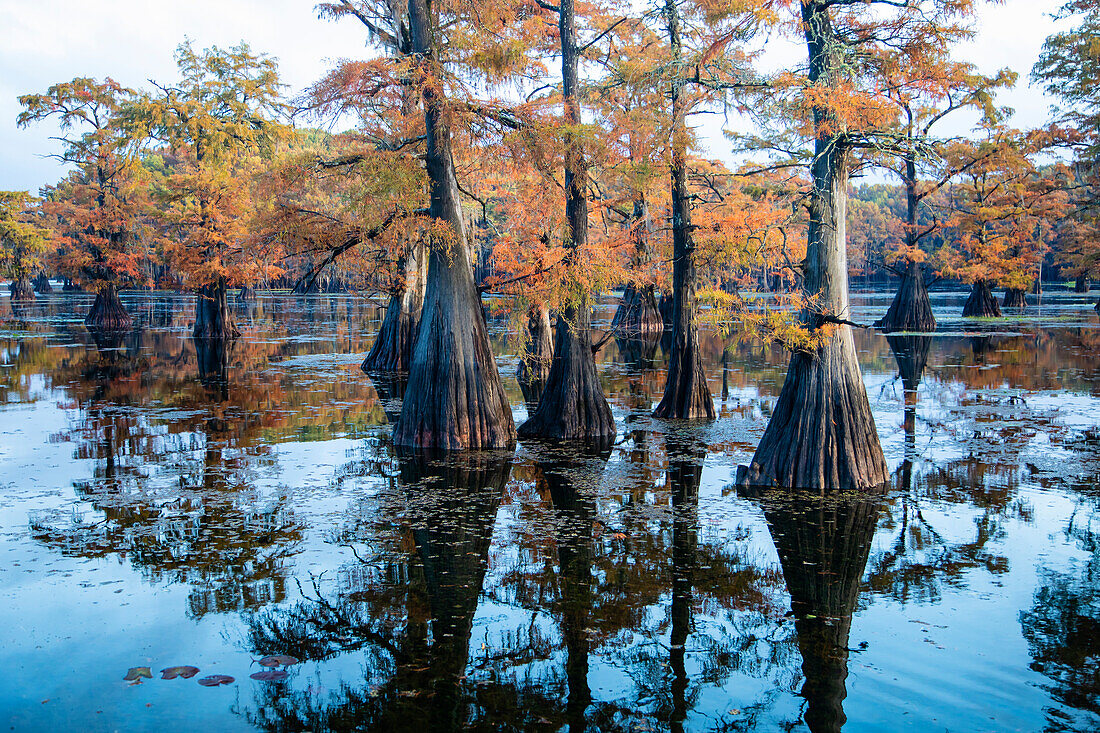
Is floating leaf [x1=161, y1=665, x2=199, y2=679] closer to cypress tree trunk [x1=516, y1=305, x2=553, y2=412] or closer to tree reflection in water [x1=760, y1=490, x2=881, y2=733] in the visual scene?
tree reflection in water [x1=760, y1=490, x2=881, y2=733]

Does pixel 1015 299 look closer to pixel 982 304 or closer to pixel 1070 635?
pixel 982 304

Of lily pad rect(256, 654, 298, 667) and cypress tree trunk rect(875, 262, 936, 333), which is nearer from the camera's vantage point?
lily pad rect(256, 654, 298, 667)

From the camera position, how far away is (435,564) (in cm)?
820

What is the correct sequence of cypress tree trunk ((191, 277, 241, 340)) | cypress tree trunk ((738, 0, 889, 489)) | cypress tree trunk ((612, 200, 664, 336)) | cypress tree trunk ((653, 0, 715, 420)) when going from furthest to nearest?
cypress tree trunk ((191, 277, 241, 340)) < cypress tree trunk ((612, 200, 664, 336)) < cypress tree trunk ((653, 0, 715, 420)) < cypress tree trunk ((738, 0, 889, 489))

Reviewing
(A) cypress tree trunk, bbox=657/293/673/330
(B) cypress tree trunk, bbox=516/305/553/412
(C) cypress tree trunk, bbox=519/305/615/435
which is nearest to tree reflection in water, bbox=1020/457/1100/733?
(C) cypress tree trunk, bbox=519/305/615/435

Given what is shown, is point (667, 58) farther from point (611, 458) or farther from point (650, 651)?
point (650, 651)

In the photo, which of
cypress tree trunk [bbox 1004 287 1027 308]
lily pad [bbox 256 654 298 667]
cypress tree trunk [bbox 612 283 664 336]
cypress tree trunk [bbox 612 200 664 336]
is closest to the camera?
lily pad [bbox 256 654 298 667]

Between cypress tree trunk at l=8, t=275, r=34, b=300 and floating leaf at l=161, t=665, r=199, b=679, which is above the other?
cypress tree trunk at l=8, t=275, r=34, b=300

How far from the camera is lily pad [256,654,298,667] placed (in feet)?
20.0

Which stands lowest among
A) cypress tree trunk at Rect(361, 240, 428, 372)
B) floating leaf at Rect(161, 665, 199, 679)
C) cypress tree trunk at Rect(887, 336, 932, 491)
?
floating leaf at Rect(161, 665, 199, 679)

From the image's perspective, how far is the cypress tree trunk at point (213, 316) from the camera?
3466 centimetres

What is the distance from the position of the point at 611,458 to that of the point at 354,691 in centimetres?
821

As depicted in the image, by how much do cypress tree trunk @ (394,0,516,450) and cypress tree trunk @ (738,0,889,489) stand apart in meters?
4.98

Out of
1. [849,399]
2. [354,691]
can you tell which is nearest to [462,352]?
[849,399]
